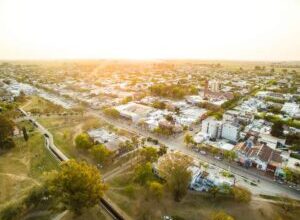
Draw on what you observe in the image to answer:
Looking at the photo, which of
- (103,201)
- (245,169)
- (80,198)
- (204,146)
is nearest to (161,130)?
(204,146)

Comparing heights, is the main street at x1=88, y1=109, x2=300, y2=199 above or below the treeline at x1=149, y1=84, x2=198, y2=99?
below

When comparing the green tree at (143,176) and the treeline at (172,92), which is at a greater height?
the treeline at (172,92)

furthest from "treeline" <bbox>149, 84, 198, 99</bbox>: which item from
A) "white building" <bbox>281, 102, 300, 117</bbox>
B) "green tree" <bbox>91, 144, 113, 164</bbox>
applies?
"green tree" <bbox>91, 144, 113, 164</bbox>

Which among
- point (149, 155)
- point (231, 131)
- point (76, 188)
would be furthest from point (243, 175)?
point (76, 188)

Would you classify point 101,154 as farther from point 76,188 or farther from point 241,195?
point 241,195

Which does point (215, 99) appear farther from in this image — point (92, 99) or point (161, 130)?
point (92, 99)

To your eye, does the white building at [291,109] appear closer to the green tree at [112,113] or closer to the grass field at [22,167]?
the green tree at [112,113]

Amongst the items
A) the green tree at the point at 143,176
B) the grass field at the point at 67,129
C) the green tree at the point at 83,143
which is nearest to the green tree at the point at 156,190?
the green tree at the point at 143,176

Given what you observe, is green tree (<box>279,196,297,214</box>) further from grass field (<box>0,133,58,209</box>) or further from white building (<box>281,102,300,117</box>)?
white building (<box>281,102,300,117</box>)
